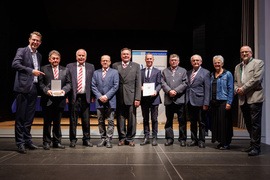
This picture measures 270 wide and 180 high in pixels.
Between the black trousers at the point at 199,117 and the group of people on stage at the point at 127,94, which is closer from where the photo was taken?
the group of people on stage at the point at 127,94

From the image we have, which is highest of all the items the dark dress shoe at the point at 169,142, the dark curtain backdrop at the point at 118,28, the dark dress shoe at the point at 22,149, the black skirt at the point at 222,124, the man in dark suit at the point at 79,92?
the dark curtain backdrop at the point at 118,28

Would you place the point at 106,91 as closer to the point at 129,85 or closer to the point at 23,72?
the point at 129,85

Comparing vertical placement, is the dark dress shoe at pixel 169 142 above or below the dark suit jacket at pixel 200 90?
below

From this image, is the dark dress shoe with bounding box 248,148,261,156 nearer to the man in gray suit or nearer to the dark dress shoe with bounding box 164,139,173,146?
the man in gray suit

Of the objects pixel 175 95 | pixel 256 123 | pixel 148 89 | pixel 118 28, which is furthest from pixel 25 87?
pixel 118 28

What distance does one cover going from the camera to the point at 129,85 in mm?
3766

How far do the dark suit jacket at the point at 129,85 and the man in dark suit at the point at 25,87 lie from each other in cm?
132

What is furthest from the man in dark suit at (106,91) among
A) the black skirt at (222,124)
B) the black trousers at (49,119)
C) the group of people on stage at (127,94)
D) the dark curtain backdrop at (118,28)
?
the dark curtain backdrop at (118,28)

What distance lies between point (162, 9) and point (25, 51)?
513 centimetres

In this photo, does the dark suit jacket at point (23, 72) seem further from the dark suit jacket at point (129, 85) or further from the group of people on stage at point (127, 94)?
the dark suit jacket at point (129, 85)

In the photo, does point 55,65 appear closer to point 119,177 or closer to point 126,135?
point 126,135

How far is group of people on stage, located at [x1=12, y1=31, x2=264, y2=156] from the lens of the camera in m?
3.39

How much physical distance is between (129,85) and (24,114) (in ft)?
5.68

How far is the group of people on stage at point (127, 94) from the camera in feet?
11.1
